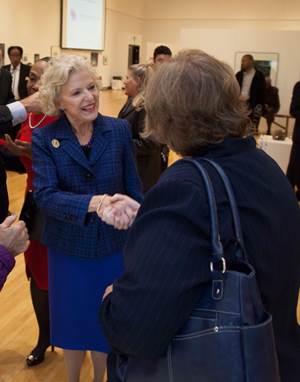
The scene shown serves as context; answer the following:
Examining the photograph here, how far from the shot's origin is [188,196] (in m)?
0.98

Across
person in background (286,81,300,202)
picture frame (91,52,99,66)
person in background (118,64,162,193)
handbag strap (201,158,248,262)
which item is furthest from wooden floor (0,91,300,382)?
picture frame (91,52,99,66)

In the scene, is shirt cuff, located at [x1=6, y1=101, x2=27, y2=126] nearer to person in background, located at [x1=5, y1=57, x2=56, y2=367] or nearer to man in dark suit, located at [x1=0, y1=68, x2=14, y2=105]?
person in background, located at [x1=5, y1=57, x2=56, y2=367]

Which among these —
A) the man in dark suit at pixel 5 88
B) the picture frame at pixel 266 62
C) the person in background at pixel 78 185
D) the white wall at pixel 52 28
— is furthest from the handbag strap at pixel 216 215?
the picture frame at pixel 266 62

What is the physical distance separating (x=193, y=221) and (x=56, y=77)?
4.20ft

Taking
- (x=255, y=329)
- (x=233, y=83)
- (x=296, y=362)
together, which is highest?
(x=233, y=83)

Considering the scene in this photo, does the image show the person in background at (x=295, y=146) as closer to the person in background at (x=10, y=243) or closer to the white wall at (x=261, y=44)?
the person in background at (x=10, y=243)

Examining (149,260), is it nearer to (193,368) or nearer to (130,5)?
(193,368)

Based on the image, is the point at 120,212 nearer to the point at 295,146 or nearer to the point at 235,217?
the point at 235,217

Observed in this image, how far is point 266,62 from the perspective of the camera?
12.5 m

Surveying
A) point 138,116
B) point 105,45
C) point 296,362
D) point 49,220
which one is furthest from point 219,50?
point 296,362

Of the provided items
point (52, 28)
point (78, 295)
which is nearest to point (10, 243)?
point (78, 295)

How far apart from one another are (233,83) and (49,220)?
1210mm

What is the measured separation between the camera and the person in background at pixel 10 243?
58.1 inches

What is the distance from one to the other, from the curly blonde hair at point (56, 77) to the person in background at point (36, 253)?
32 centimetres
